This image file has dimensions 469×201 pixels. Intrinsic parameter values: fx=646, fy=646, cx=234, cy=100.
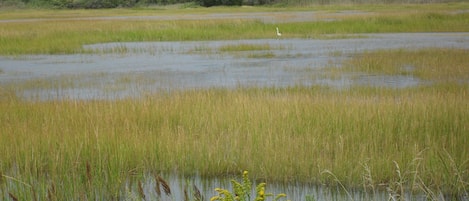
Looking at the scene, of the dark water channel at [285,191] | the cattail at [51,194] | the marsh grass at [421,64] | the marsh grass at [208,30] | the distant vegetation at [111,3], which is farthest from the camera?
the distant vegetation at [111,3]

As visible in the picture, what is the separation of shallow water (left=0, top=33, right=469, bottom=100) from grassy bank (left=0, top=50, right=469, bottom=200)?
3.38 meters

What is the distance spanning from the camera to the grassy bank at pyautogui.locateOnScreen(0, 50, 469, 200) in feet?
21.5

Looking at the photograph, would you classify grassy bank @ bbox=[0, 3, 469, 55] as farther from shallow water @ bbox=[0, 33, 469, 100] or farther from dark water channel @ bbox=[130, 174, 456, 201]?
dark water channel @ bbox=[130, 174, 456, 201]

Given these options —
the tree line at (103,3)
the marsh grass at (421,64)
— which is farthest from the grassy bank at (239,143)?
the tree line at (103,3)

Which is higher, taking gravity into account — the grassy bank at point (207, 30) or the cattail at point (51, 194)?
the cattail at point (51, 194)

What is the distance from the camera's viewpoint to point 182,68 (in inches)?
704

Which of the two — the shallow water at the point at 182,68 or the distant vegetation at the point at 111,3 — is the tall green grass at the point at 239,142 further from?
the distant vegetation at the point at 111,3

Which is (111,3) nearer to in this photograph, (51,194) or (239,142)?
(239,142)

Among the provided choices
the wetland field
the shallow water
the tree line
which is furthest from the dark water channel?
the tree line

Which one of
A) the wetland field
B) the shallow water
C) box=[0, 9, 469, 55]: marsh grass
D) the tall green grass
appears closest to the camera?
the wetland field

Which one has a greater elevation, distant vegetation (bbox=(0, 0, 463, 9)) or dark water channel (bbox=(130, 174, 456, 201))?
dark water channel (bbox=(130, 174, 456, 201))

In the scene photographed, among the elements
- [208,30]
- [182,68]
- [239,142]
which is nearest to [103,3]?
[208,30]

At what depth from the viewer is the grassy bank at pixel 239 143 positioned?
6.55m

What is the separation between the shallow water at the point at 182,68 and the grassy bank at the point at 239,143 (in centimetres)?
338
